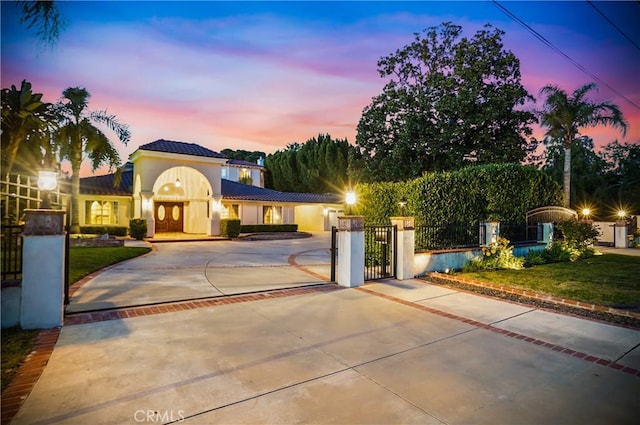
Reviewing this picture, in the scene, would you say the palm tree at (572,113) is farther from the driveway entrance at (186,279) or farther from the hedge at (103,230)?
the hedge at (103,230)

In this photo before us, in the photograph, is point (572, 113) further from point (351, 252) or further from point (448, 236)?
point (351, 252)

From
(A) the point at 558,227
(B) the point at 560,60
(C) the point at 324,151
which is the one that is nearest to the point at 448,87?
(A) the point at 558,227

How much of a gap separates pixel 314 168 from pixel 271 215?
51.3 ft

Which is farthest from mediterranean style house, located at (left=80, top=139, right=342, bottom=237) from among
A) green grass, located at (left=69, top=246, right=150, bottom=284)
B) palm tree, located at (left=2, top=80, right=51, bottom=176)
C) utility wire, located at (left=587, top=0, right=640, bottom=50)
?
utility wire, located at (left=587, top=0, right=640, bottom=50)

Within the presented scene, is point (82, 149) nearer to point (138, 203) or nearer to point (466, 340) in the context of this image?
point (138, 203)

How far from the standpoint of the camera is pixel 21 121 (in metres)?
12.4

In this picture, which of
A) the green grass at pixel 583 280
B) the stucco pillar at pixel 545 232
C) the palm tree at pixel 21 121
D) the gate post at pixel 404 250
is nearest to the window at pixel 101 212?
the palm tree at pixel 21 121

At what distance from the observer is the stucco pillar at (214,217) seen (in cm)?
2144

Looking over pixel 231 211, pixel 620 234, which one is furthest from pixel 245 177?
pixel 620 234

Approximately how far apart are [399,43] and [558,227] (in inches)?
555

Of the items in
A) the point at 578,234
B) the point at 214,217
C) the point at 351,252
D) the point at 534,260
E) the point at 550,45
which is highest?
the point at 550,45

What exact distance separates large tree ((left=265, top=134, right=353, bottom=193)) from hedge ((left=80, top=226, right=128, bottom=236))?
78.1 ft

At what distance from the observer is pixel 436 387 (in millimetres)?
3254

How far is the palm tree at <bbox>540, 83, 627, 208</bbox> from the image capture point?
1988 centimetres
